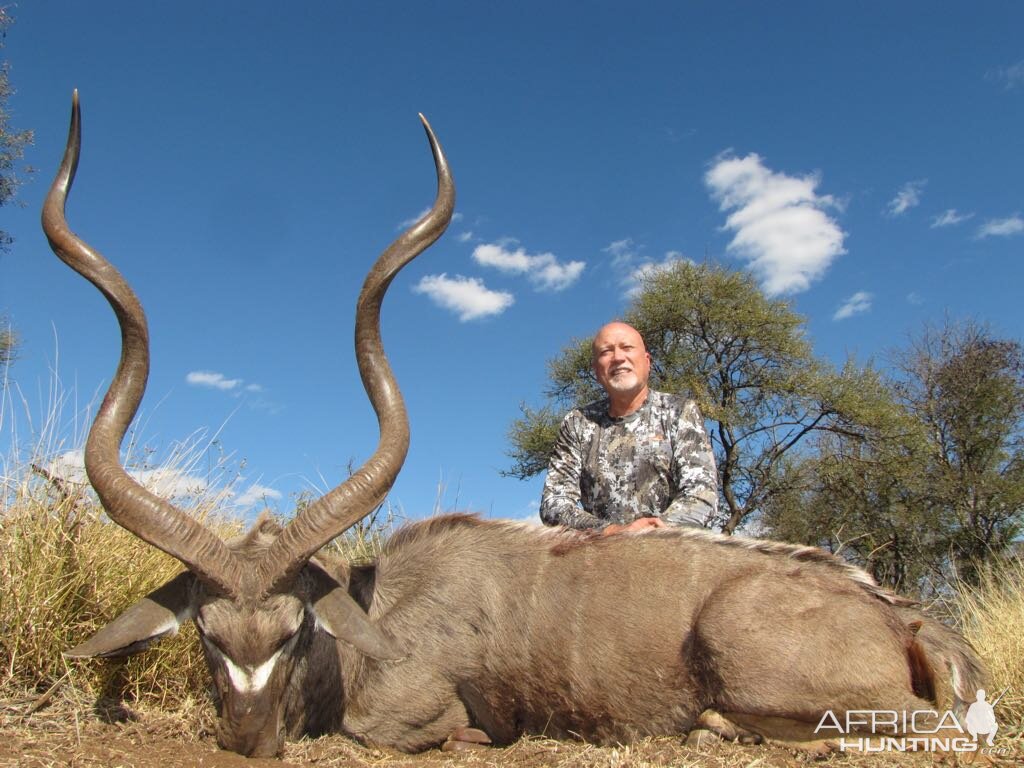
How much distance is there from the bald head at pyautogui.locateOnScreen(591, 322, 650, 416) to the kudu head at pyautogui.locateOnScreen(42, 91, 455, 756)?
1935 mm

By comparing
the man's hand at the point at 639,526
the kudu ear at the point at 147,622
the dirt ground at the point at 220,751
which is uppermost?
the man's hand at the point at 639,526

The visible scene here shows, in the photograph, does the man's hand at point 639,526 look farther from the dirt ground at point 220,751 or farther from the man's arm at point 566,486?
the dirt ground at point 220,751

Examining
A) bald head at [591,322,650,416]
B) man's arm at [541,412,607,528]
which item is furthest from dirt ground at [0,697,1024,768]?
bald head at [591,322,650,416]

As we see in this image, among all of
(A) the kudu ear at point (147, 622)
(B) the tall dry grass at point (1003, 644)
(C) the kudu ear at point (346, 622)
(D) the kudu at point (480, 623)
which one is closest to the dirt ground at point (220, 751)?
(D) the kudu at point (480, 623)

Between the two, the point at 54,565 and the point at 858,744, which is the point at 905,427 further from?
the point at 54,565

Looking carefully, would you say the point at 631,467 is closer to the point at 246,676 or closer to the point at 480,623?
the point at 480,623

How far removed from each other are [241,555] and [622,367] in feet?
9.29

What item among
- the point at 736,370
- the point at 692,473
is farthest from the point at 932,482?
the point at 692,473

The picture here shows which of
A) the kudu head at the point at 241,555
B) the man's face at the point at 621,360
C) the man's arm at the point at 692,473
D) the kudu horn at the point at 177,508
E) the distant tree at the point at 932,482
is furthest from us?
the distant tree at the point at 932,482

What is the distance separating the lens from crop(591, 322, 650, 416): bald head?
17.9 ft

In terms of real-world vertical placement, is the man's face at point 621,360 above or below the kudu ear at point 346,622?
above

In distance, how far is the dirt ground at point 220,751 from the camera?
3176mm

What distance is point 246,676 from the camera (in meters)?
3.26

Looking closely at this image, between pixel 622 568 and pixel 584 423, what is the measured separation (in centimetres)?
180
